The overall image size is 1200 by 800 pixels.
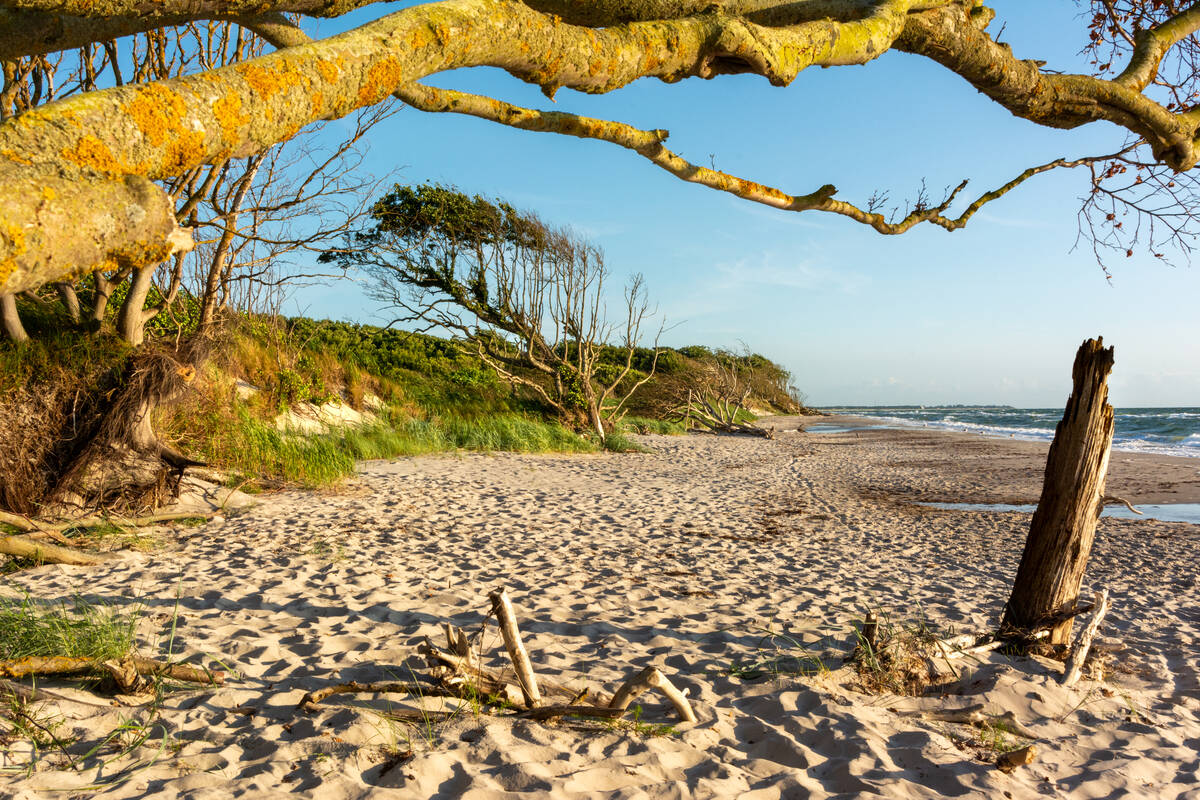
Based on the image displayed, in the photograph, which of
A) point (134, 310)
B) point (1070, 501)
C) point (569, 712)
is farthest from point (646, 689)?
point (134, 310)

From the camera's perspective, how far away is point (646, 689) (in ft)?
9.91

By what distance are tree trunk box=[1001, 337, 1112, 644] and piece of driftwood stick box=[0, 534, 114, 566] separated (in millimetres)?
7017

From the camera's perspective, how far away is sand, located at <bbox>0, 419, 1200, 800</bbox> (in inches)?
108

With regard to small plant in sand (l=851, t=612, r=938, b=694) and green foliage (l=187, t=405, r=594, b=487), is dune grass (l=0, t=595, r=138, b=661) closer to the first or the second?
small plant in sand (l=851, t=612, r=938, b=694)

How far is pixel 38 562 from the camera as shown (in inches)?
219

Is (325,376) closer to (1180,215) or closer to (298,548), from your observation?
(298,548)

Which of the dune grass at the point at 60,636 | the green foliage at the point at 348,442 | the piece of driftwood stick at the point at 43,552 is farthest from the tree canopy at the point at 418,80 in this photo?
the green foliage at the point at 348,442

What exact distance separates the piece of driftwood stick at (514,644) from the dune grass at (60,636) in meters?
1.95

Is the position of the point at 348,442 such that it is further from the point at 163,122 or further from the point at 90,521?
the point at 163,122

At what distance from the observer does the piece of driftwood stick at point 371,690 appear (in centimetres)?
316

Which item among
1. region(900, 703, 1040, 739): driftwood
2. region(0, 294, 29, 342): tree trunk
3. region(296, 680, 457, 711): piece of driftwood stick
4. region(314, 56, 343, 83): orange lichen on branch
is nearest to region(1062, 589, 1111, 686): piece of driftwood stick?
region(900, 703, 1040, 739): driftwood

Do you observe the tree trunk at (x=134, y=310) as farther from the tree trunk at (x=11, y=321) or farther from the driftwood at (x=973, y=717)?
the driftwood at (x=973, y=717)

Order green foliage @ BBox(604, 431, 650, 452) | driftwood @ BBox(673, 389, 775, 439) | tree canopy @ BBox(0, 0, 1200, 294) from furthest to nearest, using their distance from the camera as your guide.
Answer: driftwood @ BBox(673, 389, 775, 439), green foliage @ BBox(604, 431, 650, 452), tree canopy @ BBox(0, 0, 1200, 294)

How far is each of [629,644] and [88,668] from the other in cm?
288
